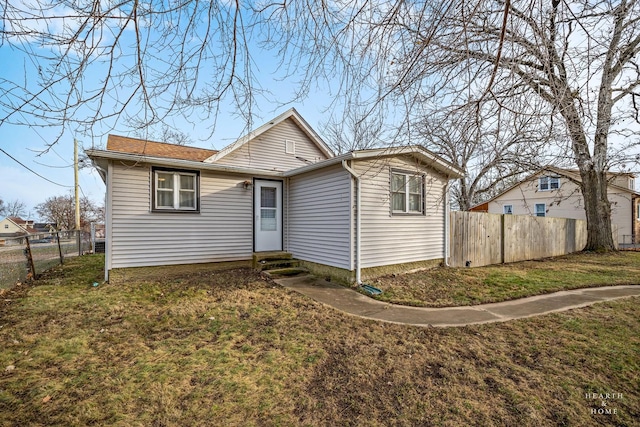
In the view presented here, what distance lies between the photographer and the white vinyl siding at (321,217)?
6.84 metres

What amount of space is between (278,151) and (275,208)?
290cm

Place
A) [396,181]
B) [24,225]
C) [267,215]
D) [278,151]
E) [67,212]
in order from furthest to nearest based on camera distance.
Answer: [24,225] → [67,212] → [278,151] → [267,215] → [396,181]

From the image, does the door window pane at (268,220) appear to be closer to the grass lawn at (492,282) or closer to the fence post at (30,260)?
the grass lawn at (492,282)

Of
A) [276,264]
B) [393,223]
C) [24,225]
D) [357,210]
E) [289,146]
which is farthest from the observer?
[24,225]

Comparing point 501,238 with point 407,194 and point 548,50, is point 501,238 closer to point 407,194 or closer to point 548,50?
point 407,194

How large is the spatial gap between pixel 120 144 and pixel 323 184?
290 inches

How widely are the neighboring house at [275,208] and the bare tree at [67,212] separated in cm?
2921

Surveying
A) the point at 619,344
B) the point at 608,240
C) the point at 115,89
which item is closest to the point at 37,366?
the point at 115,89

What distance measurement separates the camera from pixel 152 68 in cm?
246

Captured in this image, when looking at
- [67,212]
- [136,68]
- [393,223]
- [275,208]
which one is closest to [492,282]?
[393,223]

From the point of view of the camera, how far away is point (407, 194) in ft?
25.7

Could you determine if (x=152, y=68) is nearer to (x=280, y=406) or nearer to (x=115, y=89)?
(x=115, y=89)

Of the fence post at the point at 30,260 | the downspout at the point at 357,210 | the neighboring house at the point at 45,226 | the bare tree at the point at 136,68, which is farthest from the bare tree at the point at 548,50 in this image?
the neighboring house at the point at 45,226

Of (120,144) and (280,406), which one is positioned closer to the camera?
(280,406)
